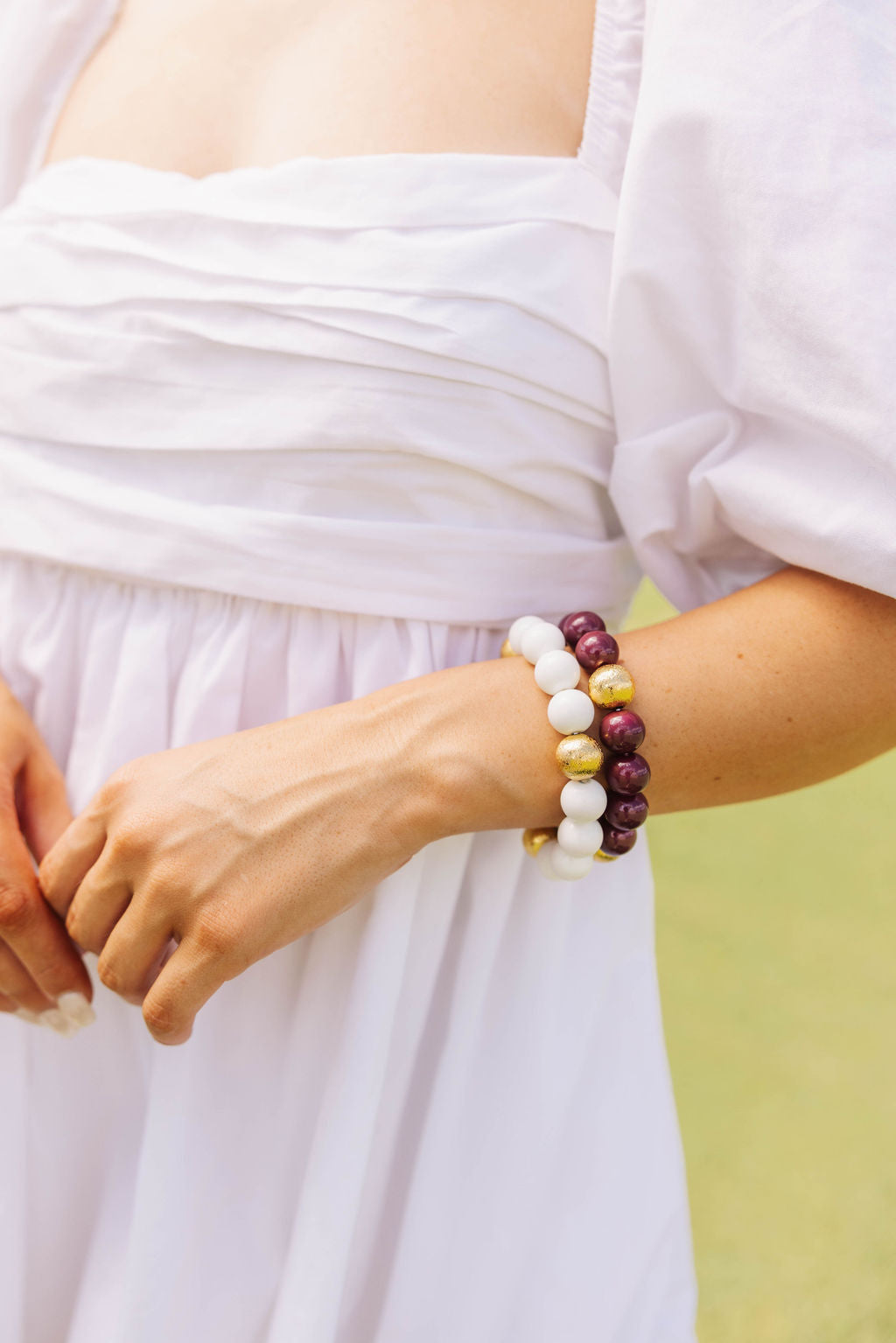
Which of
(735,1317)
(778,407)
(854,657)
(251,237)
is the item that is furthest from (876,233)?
(735,1317)

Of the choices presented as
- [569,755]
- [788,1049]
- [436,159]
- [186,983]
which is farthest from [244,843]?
[788,1049]

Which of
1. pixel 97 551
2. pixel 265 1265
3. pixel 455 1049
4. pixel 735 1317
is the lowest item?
pixel 735 1317

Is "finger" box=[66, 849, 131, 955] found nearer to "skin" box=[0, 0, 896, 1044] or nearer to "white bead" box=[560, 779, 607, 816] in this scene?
"skin" box=[0, 0, 896, 1044]

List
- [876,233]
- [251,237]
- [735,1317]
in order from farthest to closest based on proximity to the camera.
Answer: [735,1317], [251,237], [876,233]

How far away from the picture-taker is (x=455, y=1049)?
72 centimetres

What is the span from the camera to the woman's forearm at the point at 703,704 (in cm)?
62

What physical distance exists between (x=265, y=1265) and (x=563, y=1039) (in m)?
0.24

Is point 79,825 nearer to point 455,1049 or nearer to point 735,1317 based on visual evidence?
point 455,1049

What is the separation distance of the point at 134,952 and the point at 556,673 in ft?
0.94

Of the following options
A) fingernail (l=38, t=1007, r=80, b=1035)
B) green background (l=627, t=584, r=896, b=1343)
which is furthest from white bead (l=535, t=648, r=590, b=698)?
green background (l=627, t=584, r=896, b=1343)

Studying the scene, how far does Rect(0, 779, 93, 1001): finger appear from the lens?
0.66 meters

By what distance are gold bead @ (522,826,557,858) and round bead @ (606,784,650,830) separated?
4cm

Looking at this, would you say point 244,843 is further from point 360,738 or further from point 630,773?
point 630,773

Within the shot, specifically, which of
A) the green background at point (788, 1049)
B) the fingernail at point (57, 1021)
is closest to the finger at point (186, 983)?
the fingernail at point (57, 1021)
